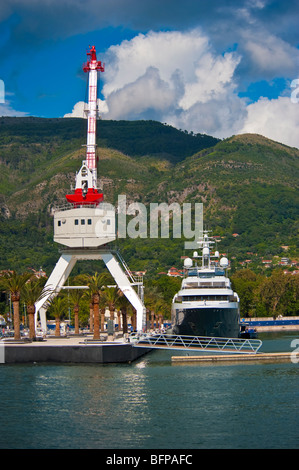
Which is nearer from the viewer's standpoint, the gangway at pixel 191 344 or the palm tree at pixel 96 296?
the gangway at pixel 191 344

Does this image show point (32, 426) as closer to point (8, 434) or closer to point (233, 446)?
point (8, 434)

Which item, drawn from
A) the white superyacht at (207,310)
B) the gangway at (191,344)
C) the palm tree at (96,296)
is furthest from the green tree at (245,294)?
the palm tree at (96,296)

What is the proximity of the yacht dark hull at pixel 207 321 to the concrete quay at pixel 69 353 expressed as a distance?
1759cm

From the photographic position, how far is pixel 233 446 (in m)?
33.3

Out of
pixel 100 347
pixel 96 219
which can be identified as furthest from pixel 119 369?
pixel 96 219

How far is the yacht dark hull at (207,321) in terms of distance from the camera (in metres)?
77.5

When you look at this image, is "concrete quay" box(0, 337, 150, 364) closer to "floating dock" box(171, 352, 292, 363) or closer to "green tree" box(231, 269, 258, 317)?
"floating dock" box(171, 352, 292, 363)

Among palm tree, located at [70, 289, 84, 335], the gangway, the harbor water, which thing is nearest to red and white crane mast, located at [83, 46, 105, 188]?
palm tree, located at [70, 289, 84, 335]

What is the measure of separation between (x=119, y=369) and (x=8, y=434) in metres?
22.2

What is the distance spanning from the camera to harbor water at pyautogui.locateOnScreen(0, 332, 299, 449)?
3472 centimetres

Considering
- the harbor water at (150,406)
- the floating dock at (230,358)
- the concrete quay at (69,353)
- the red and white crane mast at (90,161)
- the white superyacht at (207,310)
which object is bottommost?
the harbor water at (150,406)

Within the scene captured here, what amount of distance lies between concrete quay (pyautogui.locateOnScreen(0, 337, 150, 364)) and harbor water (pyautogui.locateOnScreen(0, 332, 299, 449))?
0.84 m

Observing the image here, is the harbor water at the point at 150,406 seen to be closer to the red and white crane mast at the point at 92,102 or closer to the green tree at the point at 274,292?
the red and white crane mast at the point at 92,102

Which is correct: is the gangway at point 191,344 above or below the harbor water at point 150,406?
above
